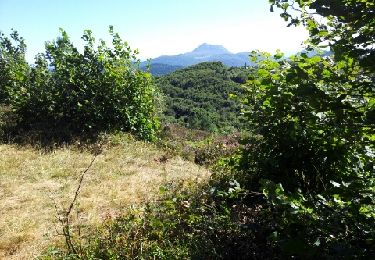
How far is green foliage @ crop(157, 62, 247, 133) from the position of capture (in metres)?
76.9

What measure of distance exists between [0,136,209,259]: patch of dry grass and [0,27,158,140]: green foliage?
1.37 metres

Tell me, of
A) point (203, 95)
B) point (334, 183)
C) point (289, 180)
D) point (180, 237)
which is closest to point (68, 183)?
point (180, 237)

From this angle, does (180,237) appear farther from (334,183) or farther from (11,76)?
(11,76)

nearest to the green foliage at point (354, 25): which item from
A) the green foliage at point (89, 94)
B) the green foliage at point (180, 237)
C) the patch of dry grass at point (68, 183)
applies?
the green foliage at point (180, 237)

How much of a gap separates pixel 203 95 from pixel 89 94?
8261 cm

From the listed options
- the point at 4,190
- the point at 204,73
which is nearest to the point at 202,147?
the point at 4,190

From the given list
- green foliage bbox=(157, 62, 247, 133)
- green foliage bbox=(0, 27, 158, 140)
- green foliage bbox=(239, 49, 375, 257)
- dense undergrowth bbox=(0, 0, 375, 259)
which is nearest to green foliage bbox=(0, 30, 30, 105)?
green foliage bbox=(0, 27, 158, 140)

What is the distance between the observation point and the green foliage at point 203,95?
252 ft

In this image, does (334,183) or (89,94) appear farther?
(89,94)

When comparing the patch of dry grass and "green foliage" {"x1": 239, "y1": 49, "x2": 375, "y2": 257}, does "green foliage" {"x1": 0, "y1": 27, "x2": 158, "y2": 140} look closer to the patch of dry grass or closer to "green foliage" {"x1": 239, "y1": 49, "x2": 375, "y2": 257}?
the patch of dry grass

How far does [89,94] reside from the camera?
14.3 metres

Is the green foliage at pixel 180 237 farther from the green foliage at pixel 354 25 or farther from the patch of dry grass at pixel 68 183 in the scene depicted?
the green foliage at pixel 354 25

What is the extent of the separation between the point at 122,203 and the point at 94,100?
7.21 meters

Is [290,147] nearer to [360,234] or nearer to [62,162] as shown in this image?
[360,234]
